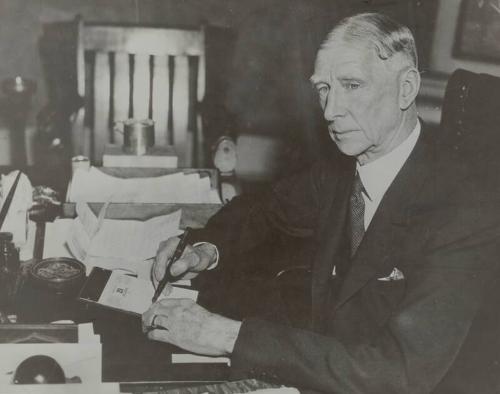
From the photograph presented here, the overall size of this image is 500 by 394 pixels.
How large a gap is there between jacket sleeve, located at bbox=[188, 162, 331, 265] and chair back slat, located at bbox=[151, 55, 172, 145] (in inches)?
70.6

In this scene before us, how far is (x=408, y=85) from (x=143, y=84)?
8.20ft

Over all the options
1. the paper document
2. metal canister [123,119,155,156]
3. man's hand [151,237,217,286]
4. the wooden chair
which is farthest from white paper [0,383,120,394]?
the wooden chair

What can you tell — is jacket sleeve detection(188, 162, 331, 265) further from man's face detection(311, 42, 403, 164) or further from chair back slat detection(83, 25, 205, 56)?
chair back slat detection(83, 25, 205, 56)

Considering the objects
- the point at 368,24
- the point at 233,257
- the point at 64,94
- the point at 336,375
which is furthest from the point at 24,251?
the point at 64,94

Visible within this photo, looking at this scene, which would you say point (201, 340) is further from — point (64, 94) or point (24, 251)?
point (64, 94)

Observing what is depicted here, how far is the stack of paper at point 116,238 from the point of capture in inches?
70.7

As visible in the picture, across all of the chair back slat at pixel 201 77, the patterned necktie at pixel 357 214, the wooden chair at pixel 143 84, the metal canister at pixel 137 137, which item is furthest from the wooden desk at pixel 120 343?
the chair back slat at pixel 201 77

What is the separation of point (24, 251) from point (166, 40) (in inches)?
86.1

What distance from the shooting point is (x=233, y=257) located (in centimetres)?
196

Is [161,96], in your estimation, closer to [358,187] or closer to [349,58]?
[358,187]

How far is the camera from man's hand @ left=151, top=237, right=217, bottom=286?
1669 mm

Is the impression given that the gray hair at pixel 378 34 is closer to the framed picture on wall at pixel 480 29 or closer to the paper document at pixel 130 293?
the paper document at pixel 130 293

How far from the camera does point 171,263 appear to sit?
1.67 metres

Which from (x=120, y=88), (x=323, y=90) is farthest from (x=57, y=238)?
(x=120, y=88)
